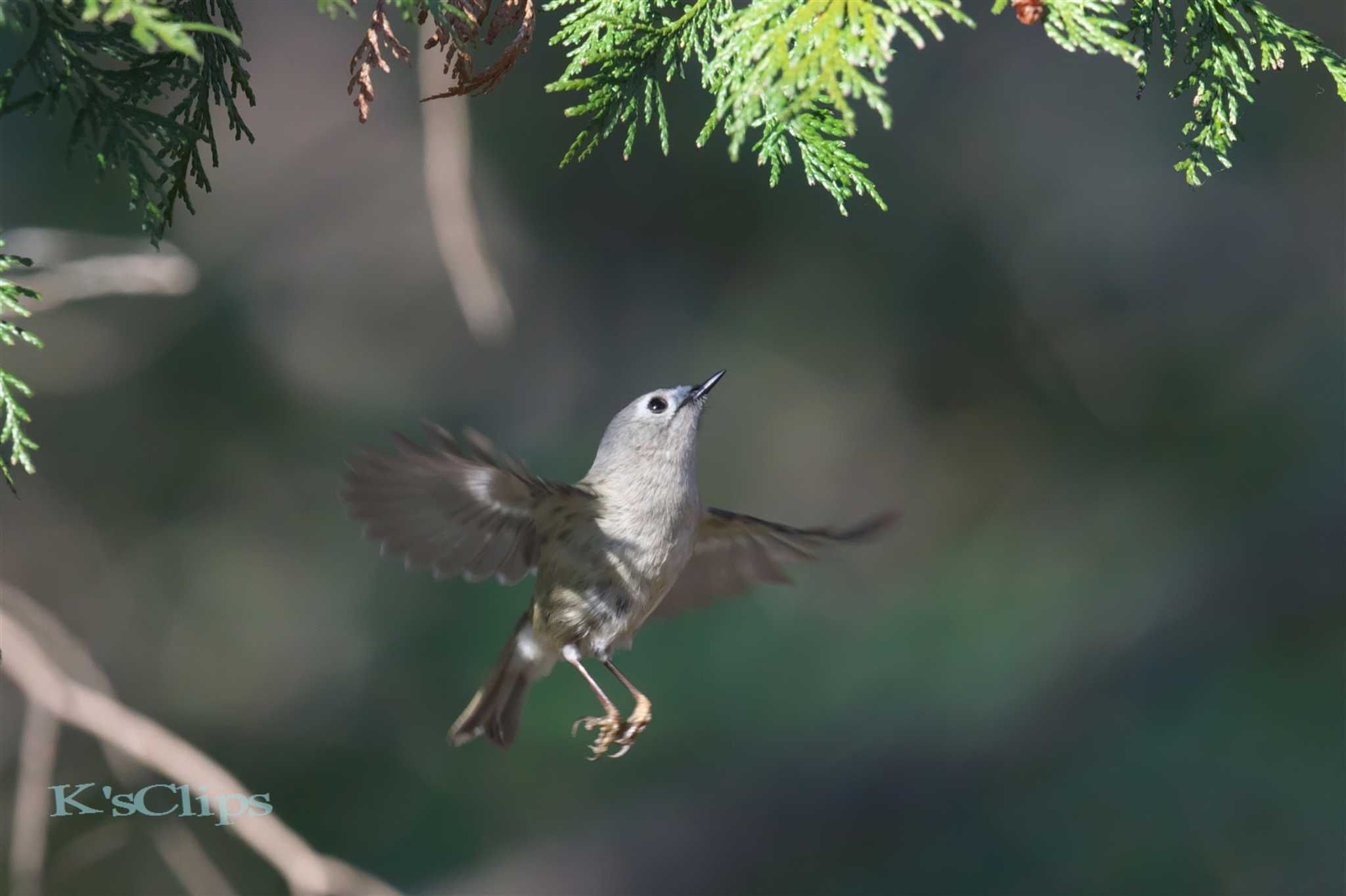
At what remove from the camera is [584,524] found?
1913 millimetres

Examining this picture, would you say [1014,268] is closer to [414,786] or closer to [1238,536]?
[1238,536]

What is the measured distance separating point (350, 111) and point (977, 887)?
3.99 meters

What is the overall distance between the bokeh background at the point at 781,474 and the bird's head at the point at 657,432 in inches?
92.3

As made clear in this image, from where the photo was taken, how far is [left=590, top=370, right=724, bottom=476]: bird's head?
1885 mm

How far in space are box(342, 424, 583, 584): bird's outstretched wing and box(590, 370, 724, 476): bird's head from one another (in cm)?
11

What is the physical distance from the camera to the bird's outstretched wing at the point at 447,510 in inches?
69.6

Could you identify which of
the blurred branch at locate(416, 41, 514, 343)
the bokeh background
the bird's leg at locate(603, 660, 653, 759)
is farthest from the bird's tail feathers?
the bokeh background

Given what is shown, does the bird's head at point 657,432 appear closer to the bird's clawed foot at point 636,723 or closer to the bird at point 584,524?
the bird at point 584,524

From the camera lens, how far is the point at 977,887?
15.3ft

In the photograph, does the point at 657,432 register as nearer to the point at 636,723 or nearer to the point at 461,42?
the point at 636,723

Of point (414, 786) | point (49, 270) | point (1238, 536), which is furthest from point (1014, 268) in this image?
point (49, 270)

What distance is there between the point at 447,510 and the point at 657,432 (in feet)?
1.19

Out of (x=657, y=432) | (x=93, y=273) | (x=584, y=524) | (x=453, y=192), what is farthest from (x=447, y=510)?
(x=453, y=192)

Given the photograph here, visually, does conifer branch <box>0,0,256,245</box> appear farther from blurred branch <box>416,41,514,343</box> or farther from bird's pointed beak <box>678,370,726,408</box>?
blurred branch <box>416,41,514,343</box>
